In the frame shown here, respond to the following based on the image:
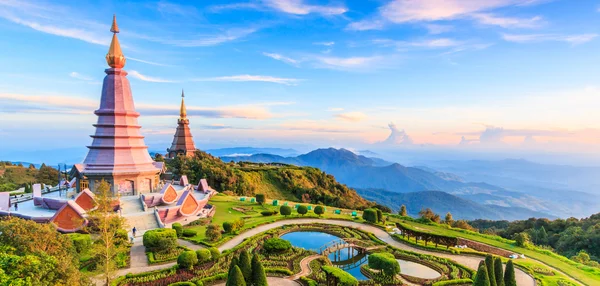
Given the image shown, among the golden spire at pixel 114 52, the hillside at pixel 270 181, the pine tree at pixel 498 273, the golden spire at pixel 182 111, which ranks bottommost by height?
the hillside at pixel 270 181

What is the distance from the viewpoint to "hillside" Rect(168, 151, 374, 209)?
5231 cm

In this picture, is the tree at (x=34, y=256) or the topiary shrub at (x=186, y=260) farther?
the topiary shrub at (x=186, y=260)

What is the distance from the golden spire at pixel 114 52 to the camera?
112 feet

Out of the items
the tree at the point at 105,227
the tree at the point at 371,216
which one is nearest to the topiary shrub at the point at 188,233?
the tree at the point at 105,227

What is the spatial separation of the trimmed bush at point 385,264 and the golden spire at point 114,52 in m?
32.7

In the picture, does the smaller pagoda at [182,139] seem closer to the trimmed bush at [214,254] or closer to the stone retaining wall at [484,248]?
the trimmed bush at [214,254]

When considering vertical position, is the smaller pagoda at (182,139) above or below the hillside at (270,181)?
above

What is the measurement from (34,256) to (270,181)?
52685 millimetres

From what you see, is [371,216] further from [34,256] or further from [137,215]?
[34,256]

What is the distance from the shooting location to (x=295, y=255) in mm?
22984

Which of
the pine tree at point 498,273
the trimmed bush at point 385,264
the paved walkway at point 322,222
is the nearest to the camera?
the pine tree at point 498,273

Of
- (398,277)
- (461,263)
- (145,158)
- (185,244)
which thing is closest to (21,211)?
(145,158)

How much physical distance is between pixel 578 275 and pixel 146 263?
28.4m

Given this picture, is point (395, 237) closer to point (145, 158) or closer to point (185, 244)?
point (185, 244)
